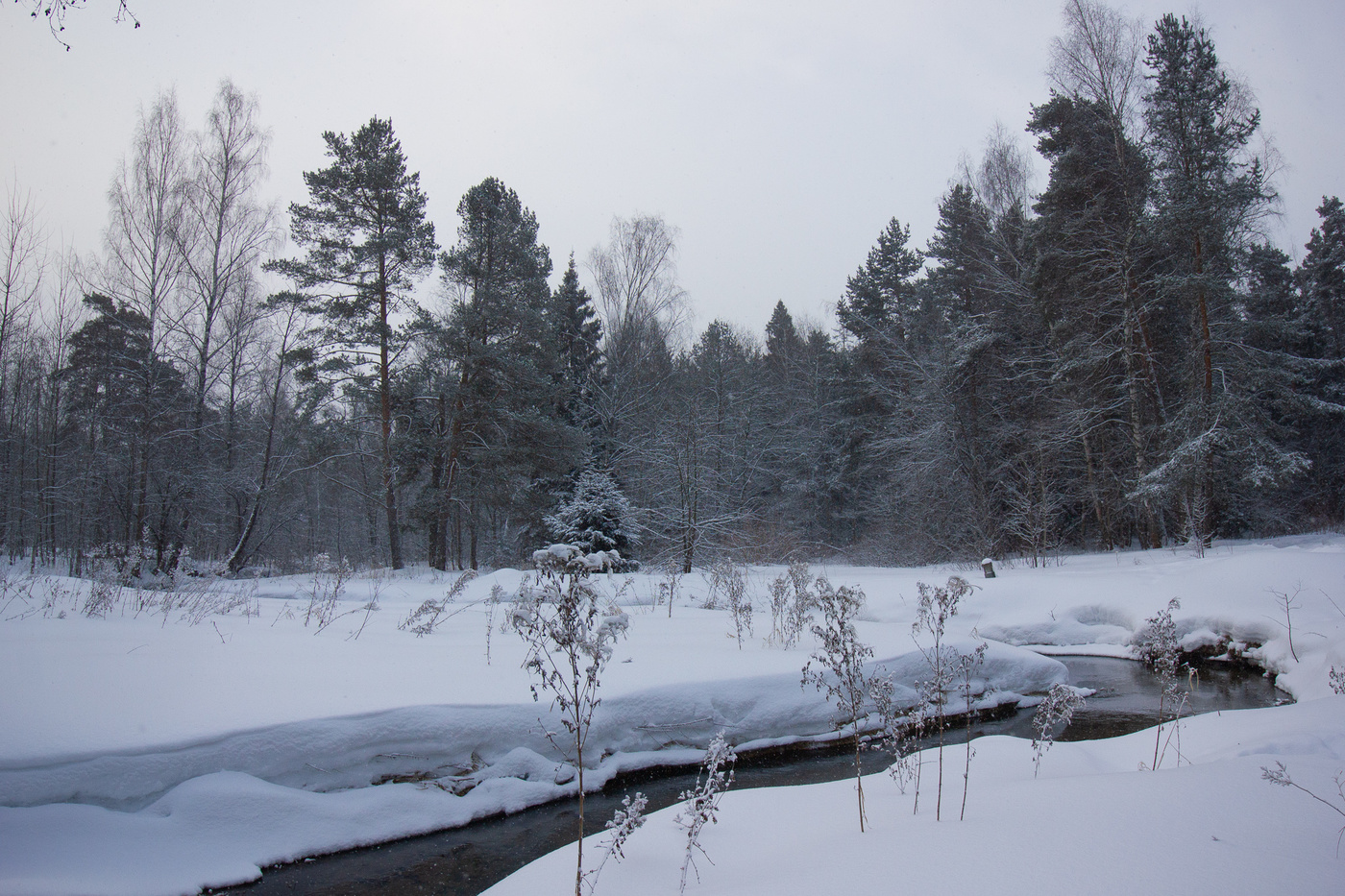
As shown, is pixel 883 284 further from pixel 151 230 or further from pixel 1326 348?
pixel 151 230

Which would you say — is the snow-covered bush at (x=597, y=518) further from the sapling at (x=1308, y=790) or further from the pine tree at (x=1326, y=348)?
the pine tree at (x=1326, y=348)

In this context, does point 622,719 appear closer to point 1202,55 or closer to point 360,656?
point 360,656

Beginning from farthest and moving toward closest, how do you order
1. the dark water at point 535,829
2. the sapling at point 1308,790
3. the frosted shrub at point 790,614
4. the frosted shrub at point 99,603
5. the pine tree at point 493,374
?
the pine tree at point 493,374, the frosted shrub at point 790,614, the frosted shrub at point 99,603, the dark water at point 535,829, the sapling at point 1308,790

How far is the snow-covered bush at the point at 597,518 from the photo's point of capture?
1694 cm

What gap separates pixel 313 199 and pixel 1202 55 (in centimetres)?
2064

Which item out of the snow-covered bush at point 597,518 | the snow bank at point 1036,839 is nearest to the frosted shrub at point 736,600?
the snow bank at point 1036,839

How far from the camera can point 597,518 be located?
17.5m

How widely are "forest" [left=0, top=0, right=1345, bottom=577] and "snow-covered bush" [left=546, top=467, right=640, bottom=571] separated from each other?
86 millimetres

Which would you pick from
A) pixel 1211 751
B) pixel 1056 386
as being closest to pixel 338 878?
pixel 1211 751

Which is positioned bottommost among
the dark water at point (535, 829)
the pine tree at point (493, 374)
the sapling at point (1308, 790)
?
the dark water at point (535, 829)

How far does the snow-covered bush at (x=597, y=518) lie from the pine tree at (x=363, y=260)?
4.40 m

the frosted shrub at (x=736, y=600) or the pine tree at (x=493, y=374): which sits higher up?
the pine tree at (x=493, y=374)

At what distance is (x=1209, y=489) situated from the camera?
12773mm

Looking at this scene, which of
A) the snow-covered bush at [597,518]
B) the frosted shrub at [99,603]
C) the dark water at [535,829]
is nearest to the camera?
the dark water at [535,829]
